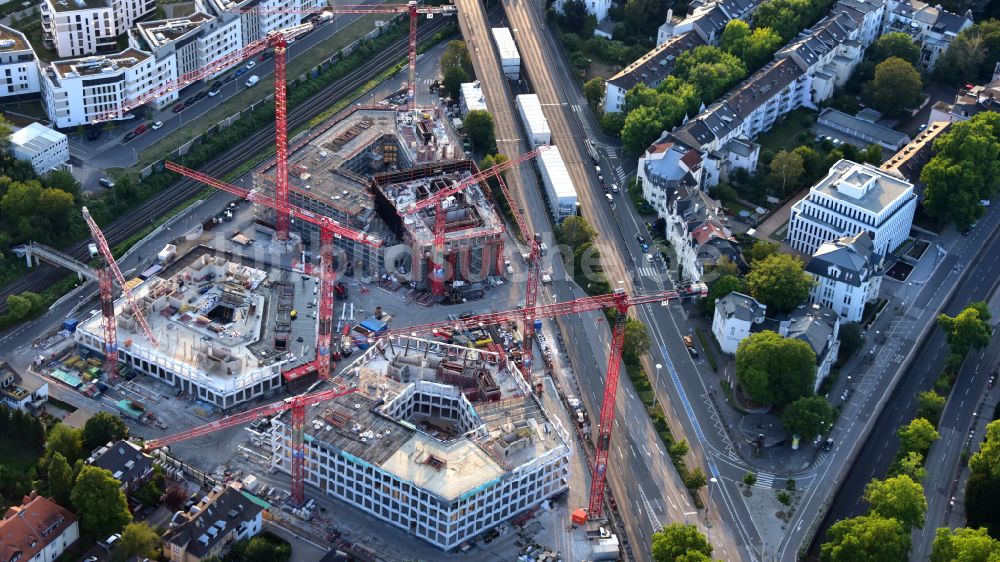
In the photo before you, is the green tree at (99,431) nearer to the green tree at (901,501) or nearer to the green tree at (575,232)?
the green tree at (575,232)

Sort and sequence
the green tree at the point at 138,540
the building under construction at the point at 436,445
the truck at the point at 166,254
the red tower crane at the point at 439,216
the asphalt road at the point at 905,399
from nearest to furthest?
the green tree at the point at 138,540 → the building under construction at the point at 436,445 → the asphalt road at the point at 905,399 → the red tower crane at the point at 439,216 → the truck at the point at 166,254

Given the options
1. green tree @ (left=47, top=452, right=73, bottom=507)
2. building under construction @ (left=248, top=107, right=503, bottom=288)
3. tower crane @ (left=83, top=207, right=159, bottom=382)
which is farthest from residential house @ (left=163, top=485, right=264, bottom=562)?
building under construction @ (left=248, top=107, right=503, bottom=288)

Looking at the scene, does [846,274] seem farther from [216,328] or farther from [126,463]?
[126,463]

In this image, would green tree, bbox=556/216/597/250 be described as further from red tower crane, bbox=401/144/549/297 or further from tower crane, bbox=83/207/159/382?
tower crane, bbox=83/207/159/382

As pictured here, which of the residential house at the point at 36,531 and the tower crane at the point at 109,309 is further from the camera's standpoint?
the tower crane at the point at 109,309

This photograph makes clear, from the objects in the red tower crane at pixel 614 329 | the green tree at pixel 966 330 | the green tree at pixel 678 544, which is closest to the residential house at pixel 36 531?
the red tower crane at pixel 614 329

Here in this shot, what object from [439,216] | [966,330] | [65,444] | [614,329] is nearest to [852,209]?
[966,330]

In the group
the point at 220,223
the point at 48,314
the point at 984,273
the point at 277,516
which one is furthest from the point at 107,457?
the point at 984,273
